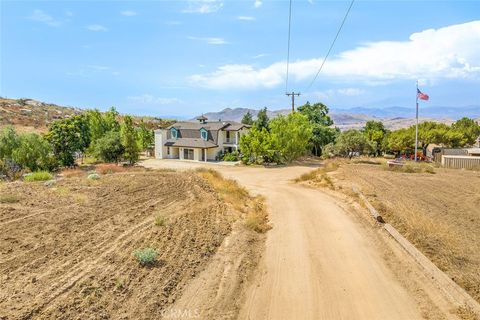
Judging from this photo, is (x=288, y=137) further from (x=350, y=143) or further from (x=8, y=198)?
(x=8, y=198)

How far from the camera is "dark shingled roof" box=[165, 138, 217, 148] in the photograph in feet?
190

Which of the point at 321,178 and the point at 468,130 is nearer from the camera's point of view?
the point at 321,178

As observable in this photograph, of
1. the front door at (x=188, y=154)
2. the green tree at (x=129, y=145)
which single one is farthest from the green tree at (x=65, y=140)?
the front door at (x=188, y=154)

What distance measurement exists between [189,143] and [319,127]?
75.6ft

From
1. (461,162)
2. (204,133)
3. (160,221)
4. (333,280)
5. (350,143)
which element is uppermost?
(204,133)

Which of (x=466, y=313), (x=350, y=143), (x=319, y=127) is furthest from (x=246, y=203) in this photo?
(x=319, y=127)

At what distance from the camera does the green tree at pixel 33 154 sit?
3650cm

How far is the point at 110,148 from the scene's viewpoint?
45250 mm

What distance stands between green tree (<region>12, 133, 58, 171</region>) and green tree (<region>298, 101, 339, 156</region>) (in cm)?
4077

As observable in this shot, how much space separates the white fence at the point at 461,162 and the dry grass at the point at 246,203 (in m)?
32.1

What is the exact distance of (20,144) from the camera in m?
38.0

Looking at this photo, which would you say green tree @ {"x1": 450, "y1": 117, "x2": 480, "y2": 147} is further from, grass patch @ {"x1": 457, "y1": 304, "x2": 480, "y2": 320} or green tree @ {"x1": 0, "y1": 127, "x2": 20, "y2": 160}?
green tree @ {"x1": 0, "y1": 127, "x2": 20, "y2": 160}

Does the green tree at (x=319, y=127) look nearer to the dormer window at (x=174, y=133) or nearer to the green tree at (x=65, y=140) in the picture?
the dormer window at (x=174, y=133)

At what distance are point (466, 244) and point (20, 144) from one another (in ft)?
129
